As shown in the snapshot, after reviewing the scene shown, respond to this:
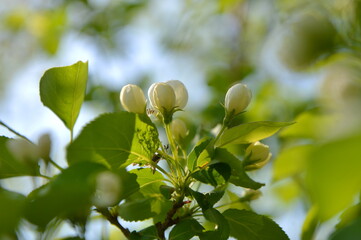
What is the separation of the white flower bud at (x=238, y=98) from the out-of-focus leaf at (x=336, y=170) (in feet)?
1.93

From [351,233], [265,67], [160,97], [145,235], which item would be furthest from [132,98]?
[265,67]

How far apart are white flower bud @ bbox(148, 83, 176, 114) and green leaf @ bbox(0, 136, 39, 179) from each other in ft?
0.91

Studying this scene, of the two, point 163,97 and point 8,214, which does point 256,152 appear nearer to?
point 163,97

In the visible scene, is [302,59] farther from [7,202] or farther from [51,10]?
[51,10]

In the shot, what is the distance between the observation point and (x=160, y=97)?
97cm

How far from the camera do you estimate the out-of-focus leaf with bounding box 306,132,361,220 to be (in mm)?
394

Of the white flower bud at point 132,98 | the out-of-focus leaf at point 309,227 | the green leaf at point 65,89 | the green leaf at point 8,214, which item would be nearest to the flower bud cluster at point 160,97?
the white flower bud at point 132,98

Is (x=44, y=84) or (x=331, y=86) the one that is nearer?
(x=331, y=86)

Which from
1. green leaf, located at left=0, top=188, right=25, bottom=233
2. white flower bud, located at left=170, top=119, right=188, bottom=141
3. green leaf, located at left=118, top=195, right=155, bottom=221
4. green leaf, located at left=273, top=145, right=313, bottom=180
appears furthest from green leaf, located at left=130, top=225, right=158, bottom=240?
green leaf, located at left=273, top=145, right=313, bottom=180

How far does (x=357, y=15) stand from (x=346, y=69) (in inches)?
6.7

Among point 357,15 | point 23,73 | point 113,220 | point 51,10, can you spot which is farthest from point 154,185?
point 23,73

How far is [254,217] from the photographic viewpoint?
2.93ft

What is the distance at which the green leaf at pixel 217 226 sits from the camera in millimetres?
797

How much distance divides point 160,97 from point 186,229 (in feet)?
0.91
